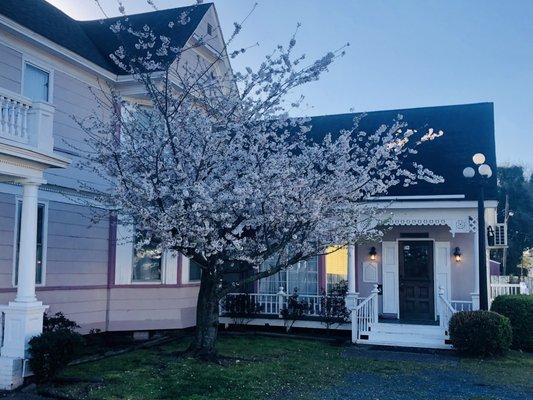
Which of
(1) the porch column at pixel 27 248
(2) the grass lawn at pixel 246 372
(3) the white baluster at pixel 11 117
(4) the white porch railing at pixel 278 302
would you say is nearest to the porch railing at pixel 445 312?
(2) the grass lawn at pixel 246 372

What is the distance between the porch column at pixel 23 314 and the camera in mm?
7730

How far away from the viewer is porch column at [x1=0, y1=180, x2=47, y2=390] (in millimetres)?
7730

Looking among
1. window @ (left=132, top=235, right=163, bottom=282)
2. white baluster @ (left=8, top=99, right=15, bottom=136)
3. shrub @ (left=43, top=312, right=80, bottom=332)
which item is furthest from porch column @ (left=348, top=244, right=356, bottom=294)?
white baluster @ (left=8, top=99, right=15, bottom=136)

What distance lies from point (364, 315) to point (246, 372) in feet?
14.7

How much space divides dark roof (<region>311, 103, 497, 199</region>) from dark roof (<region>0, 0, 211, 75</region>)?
5.39 m

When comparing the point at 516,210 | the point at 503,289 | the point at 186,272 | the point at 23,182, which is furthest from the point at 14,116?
the point at 516,210

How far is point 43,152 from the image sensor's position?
323 inches

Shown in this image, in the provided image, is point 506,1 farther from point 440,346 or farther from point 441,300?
point 440,346

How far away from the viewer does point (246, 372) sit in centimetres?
894

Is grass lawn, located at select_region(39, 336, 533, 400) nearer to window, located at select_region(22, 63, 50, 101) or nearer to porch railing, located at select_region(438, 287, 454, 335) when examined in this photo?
porch railing, located at select_region(438, 287, 454, 335)

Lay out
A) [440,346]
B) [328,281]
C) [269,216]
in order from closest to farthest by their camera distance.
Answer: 1. [269,216]
2. [440,346]
3. [328,281]

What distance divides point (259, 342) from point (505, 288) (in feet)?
24.0

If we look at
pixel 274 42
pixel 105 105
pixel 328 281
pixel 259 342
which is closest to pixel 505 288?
pixel 328 281

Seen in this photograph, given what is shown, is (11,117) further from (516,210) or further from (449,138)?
(516,210)
